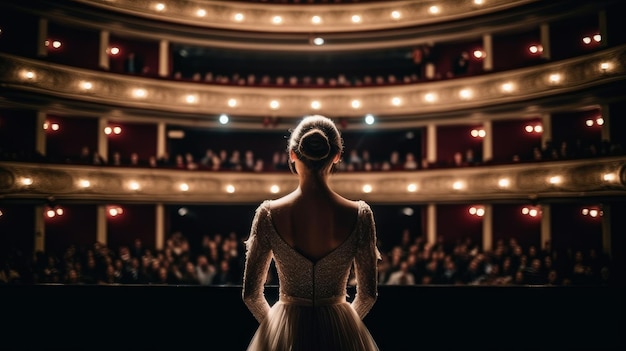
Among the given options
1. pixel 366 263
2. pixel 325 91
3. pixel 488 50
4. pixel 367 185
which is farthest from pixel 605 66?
pixel 366 263

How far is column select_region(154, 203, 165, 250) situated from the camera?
19625mm

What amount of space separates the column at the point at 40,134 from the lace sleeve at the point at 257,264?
17354 mm

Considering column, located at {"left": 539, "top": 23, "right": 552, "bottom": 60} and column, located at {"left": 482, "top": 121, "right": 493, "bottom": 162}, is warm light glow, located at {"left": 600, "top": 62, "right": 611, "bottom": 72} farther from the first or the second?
column, located at {"left": 482, "top": 121, "right": 493, "bottom": 162}

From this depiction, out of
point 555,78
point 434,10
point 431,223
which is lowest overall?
point 431,223

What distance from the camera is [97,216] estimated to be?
18.5 meters

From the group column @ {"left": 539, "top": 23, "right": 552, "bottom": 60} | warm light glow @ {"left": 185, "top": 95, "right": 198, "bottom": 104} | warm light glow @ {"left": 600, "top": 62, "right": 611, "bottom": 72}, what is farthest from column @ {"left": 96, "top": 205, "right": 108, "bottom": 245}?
warm light glow @ {"left": 600, "top": 62, "right": 611, "bottom": 72}

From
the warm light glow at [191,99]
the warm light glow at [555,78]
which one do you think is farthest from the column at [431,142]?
the warm light glow at [191,99]

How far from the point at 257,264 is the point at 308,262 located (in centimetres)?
22

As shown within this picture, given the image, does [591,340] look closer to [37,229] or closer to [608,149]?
[608,149]

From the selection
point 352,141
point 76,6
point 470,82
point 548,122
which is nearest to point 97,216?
point 76,6

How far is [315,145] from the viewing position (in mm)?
2092

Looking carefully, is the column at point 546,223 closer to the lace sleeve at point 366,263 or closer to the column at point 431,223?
the column at point 431,223

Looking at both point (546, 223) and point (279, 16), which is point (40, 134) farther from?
point (546, 223)

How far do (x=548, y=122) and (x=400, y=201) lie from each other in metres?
5.77
